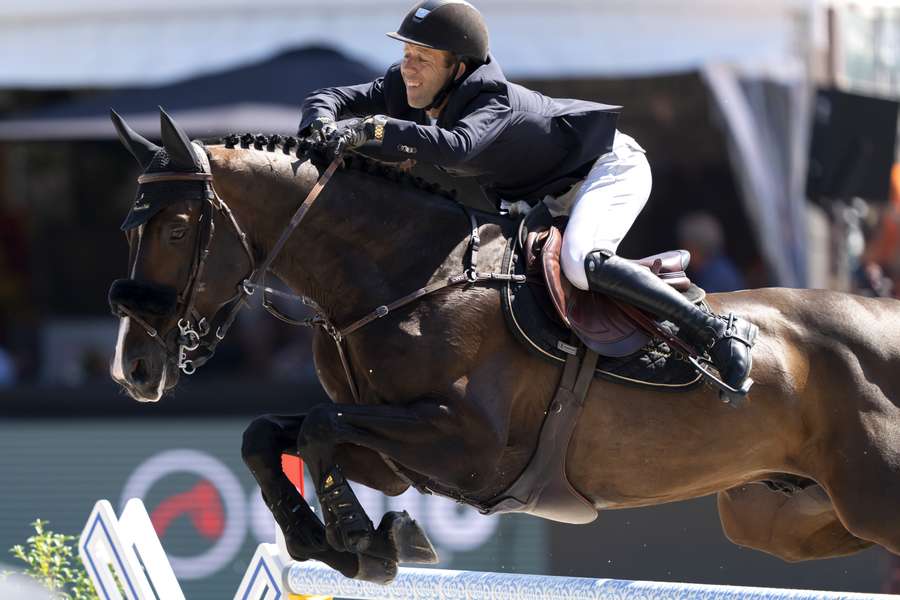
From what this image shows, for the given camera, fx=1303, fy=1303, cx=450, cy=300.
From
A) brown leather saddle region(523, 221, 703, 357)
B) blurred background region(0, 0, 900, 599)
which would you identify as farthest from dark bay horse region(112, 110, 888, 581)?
blurred background region(0, 0, 900, 599)

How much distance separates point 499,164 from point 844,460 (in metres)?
1.64

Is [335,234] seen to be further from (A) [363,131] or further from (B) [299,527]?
(B) [299,527]

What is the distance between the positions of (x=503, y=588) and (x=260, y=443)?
0.92m

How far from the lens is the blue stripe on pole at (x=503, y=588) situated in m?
3.88

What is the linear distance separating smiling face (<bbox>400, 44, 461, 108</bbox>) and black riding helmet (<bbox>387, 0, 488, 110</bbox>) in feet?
0.19

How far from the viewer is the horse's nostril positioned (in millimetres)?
4070

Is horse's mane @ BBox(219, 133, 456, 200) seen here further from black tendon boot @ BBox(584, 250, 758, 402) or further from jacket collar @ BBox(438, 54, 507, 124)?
black tendon boot @ BBox(584, 250, 758, 402)

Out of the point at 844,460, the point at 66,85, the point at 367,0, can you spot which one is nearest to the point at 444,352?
the point at 844,460

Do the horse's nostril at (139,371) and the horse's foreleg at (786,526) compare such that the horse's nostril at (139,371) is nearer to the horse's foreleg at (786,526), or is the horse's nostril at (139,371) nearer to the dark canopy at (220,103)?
the horse's foreleg at (786,526)

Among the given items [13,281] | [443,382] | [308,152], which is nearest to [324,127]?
[308,152]

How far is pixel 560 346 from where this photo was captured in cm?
434

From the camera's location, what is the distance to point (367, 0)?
9.69 meters

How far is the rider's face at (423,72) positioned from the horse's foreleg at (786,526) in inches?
78.9

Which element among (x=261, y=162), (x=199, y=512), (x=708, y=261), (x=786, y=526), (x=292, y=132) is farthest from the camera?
(x=708, y=261)
